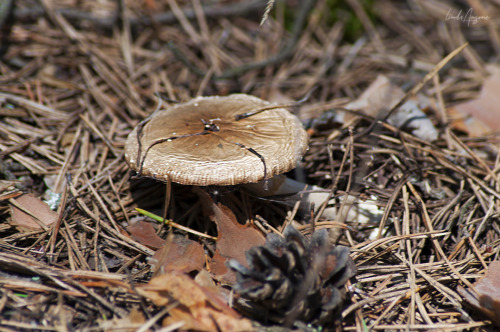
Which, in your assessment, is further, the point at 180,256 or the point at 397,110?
the point at 397,110

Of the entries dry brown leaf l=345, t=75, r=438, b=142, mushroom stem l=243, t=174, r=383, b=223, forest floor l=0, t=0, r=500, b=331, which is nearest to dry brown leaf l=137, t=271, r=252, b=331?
forest floor l=0, t=0, r=500, b=331

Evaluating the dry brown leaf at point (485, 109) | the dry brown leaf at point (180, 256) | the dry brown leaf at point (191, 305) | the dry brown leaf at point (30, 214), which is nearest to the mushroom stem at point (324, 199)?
the dry brown leaf at point (180, 256)

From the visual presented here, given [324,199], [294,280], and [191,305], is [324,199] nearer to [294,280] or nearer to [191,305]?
[294,280]

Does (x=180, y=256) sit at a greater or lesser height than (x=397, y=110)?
lesser

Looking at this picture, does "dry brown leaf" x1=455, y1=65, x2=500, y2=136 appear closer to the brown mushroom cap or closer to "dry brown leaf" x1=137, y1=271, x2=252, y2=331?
the brown mushroom cap

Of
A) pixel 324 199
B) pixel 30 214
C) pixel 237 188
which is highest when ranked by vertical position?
pixel 237 188

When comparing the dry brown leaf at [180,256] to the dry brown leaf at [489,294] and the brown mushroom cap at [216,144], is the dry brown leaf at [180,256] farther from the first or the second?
the dry brown leaf at [489,294]

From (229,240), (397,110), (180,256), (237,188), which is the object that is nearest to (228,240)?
(229,240)
